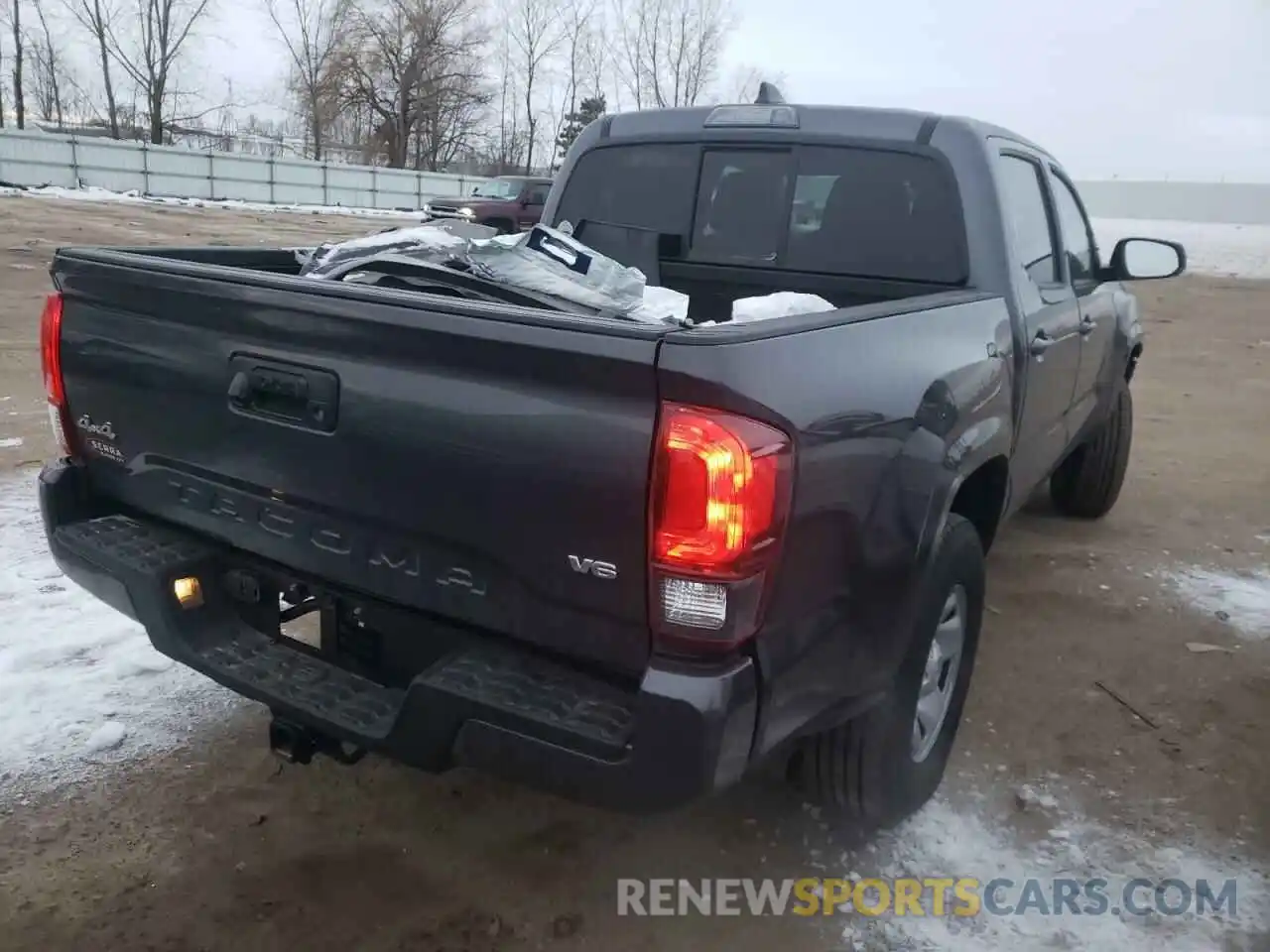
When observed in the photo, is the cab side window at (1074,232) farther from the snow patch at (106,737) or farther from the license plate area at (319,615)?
the snow patch at (106,737)

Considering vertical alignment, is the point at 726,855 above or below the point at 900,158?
below

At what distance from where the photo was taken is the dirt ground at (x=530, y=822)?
8.28ft

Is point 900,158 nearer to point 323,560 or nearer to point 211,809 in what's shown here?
point 323,560

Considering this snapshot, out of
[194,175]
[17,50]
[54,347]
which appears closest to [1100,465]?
[54,347]

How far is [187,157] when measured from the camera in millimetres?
30547

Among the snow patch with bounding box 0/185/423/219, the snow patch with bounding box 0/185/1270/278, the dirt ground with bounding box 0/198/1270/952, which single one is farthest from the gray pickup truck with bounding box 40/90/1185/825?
the snow patch with bounding box 0/185/423/219

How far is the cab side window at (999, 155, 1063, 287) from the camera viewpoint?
11.9 feet

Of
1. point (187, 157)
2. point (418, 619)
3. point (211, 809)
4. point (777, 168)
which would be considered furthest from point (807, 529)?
point (187, 157)

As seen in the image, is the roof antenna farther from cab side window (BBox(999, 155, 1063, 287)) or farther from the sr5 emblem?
the sr5 emblem

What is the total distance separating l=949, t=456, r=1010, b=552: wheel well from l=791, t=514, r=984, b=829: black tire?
0.31 meters

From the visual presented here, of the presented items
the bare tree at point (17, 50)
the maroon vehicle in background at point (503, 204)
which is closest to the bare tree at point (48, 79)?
the bare tree at point (17, 50)

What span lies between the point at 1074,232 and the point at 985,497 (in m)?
1.93

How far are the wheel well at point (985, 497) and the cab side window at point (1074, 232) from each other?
1.46 metres

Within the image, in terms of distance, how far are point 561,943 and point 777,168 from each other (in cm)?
267
